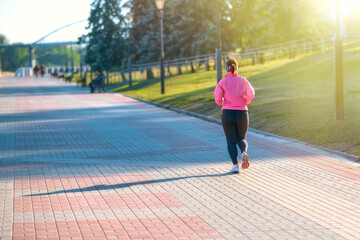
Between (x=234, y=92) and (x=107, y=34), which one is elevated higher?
(x=107, y=34)

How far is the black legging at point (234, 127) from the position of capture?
30.7 feet

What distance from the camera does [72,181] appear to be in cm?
888

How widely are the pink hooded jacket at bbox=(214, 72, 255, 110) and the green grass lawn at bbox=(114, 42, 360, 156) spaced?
2597 mm

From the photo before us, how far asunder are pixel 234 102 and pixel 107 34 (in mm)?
46338

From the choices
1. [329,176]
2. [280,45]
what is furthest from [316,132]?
[280,45]

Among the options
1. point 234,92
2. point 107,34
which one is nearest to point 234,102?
point 234,92

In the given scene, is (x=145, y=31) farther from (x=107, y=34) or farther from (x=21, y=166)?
(x=21, y=166)

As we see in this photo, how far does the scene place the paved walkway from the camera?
621 cm

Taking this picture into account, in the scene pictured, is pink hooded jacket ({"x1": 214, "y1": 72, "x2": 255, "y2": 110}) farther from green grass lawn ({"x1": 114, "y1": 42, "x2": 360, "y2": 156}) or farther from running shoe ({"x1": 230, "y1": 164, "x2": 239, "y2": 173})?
green grass lawn ({"x1": 114, "y1": 42, "x2": 360, "y2": 156})

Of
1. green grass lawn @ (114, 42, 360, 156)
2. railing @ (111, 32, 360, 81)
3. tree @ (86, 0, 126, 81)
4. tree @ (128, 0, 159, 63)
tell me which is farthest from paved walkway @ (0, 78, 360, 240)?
tree @ (86, 0, 126, 81)

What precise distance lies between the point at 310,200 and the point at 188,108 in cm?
1470

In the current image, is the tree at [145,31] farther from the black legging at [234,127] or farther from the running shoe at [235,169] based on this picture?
the running shoe at [235,169]

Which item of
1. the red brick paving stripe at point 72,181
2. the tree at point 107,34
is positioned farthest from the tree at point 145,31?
the red brick paving stripe at point 72,181

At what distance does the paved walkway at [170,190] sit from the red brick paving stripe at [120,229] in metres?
0.01
